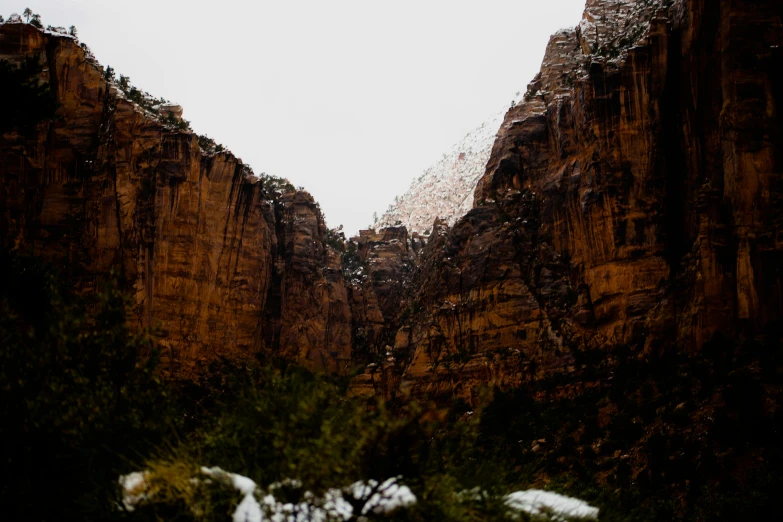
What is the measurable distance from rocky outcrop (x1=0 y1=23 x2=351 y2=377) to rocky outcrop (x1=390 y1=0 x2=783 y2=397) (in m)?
16.7

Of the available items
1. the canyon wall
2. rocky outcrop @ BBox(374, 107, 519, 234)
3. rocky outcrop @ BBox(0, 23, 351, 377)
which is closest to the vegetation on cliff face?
the canyon wall

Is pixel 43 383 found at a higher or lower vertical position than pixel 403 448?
higher

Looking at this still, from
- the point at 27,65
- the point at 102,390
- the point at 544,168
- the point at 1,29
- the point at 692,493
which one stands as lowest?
the point at 692,493

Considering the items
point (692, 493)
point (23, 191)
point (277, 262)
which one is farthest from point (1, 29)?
point (692, 493)

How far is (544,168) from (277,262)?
1100 inches

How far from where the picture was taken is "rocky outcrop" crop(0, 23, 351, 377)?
7562 cm

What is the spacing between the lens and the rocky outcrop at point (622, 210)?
56.2m

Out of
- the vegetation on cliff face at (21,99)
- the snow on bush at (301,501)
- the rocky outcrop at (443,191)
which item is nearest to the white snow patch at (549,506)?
the snow on bush at (301,501)

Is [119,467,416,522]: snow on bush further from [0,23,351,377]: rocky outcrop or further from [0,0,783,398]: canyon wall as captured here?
[0,23,351,377]: rocky outcrop

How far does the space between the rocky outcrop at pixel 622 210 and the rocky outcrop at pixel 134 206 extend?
656 inches

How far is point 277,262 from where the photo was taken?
91.4m

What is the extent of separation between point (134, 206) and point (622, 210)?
3991cm

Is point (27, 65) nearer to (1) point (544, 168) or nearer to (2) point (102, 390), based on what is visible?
(2) point (102, 390)

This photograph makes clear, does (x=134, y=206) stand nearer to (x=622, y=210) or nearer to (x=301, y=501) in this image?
(x=622, y=210)
